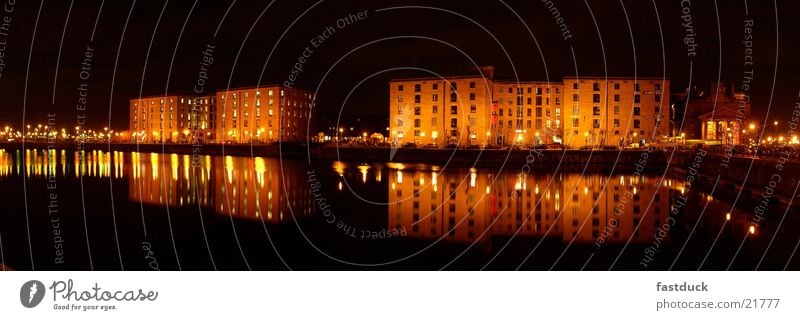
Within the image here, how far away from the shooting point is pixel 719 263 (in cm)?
1291

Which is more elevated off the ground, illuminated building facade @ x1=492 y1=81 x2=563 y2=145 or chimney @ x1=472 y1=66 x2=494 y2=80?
chimney @ x1=472 y1=66 x2=494 y2=80

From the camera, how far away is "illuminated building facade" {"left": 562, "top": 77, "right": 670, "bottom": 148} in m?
59.4

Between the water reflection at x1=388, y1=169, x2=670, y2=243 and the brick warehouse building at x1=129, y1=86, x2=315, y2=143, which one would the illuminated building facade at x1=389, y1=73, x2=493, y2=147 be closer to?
the brick warehouse building at x1=129, y1=86, x2=315, y2=143

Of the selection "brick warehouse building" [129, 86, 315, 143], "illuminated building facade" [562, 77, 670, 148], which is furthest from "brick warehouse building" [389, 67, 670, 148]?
"brick warehouse building" [129, 86, 315, 143]

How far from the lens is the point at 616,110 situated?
197 feet

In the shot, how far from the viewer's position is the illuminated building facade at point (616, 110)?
5941 cm

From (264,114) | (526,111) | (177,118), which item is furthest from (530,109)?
(177,118)

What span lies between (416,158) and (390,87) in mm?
14880

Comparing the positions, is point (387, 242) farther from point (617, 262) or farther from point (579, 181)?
point (579, 181)

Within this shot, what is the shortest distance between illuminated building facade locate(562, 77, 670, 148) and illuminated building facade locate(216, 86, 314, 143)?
116 ft

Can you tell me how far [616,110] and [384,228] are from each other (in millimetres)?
47890

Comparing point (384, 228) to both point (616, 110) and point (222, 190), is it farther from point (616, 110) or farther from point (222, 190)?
point (616, 110)

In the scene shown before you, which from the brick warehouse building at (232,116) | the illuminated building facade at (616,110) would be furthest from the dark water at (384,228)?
the brick warehouse building at (232,116)
